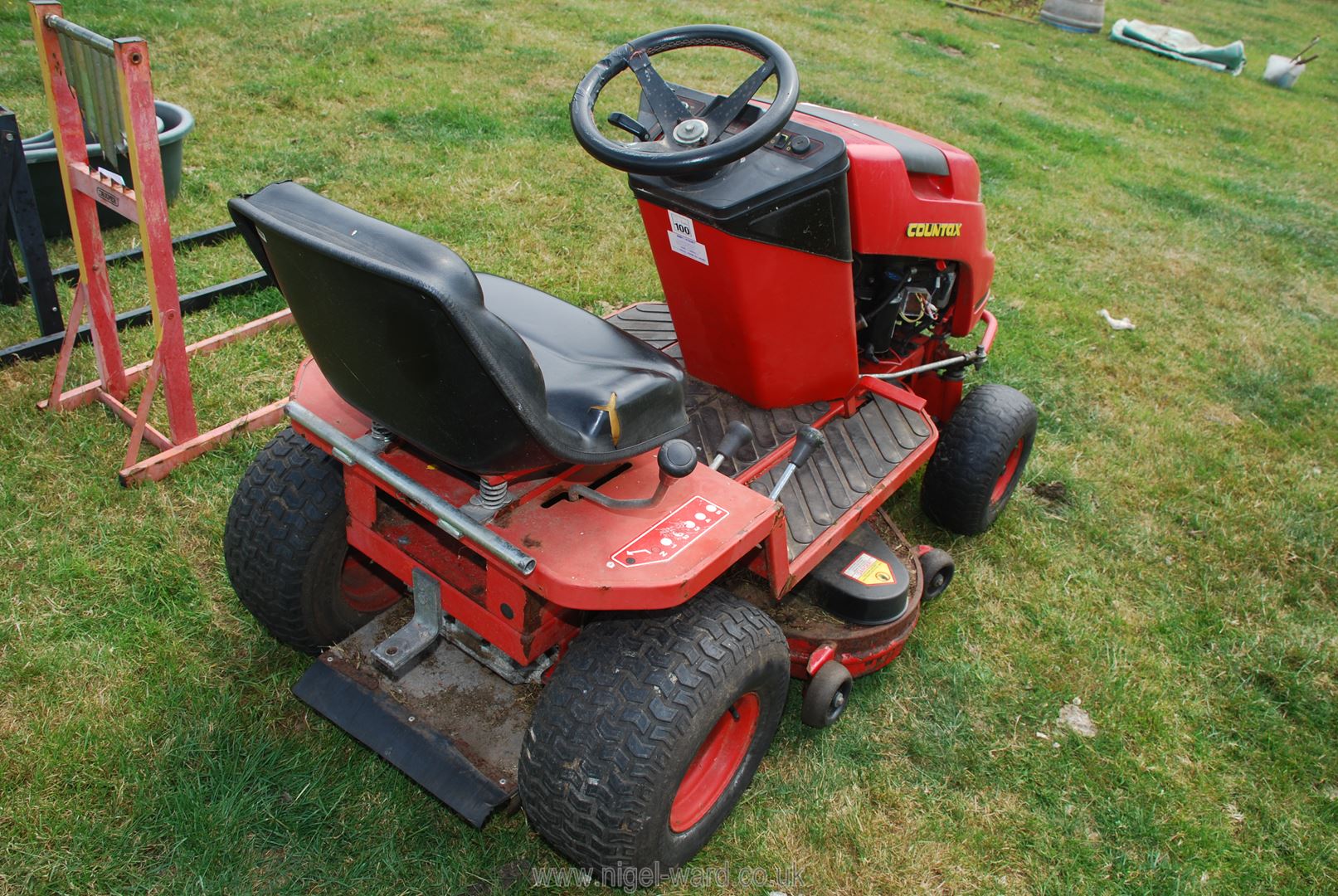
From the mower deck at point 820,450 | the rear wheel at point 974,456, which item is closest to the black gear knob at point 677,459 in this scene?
the mower deck at point 820,450

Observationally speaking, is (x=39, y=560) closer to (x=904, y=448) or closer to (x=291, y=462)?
(x=291, y=462)

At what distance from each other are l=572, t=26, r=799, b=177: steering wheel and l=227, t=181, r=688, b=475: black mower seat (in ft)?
1.90

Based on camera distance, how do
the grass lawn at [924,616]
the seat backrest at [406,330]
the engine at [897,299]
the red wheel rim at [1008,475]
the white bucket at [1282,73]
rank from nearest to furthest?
the seat backrest at [406,330]
the grass lawn at [924,616]
the engine at [897,299]
the red wheel rim at [1008,475]
the white bucket at [1282,73]

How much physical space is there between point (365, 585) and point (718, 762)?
1084 millimetres

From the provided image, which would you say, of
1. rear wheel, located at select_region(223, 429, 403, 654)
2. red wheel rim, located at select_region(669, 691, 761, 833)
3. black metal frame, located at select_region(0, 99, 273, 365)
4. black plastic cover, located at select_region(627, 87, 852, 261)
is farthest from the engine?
black metal frame, located at select_region(0, 99, 273, 365)

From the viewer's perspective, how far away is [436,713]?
90.9 inches

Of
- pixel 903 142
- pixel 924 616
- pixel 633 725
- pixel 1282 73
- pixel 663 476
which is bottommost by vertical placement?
pixel 924 616

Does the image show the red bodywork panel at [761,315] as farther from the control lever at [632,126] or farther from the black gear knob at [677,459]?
the black gear knob at [677,459]

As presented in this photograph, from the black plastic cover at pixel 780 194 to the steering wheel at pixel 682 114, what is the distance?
85 mm

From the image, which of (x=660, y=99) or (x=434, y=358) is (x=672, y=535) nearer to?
(x=434, y=358)

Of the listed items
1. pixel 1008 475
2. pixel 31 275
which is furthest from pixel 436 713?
pixel 31 275

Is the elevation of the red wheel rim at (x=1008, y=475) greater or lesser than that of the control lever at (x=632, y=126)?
lesser

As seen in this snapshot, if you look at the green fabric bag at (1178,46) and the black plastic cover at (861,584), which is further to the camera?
the green fabric bag at (1178,46)

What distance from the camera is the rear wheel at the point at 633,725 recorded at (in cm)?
192
